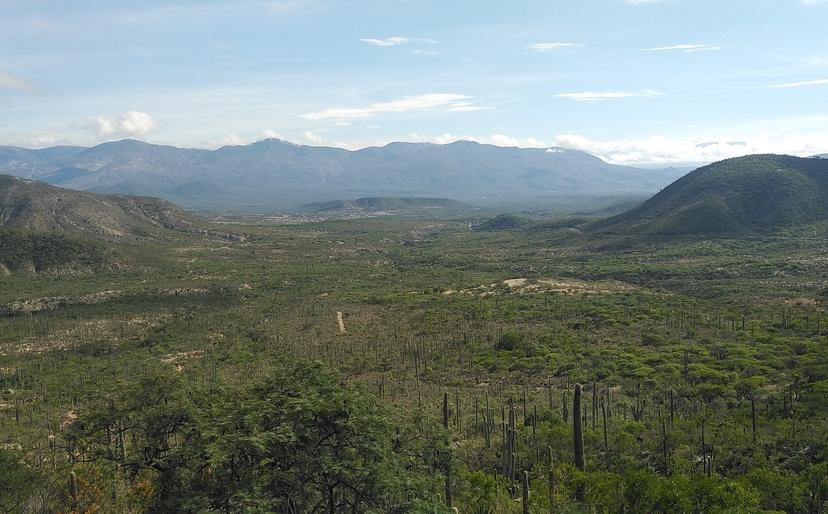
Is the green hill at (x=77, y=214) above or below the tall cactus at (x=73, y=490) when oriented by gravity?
above

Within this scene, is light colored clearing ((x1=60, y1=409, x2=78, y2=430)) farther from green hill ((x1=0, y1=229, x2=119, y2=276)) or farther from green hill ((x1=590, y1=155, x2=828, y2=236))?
green hill ((x1=590, y1=155, x2=828, y2=236))

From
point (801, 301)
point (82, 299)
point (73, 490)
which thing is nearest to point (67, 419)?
point (73, 490)

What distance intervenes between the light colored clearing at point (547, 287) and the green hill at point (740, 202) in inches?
1937

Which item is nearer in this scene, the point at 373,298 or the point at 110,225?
the point at 373,298

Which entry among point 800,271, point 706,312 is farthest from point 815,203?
point 706,312

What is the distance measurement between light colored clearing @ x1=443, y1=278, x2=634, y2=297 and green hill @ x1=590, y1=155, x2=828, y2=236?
49206mm

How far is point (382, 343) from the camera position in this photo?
4872 cm

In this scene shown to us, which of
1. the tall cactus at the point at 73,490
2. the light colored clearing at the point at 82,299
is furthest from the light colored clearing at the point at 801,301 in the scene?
the light colored clearing at the point at 82,299

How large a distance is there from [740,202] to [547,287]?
7491cm

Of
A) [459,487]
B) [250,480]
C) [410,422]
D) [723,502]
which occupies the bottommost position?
[459,487]

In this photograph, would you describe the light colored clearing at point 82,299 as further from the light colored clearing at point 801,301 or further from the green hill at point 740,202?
the green hill at point 740,202

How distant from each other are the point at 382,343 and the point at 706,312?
106 ft

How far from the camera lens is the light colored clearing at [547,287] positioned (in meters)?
68.9

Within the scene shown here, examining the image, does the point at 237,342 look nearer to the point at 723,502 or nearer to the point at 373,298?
the point at 373,298
